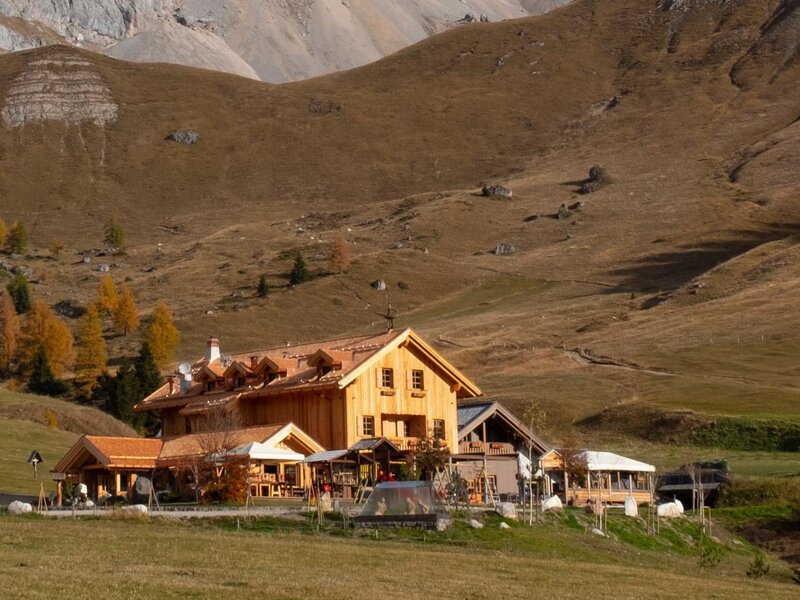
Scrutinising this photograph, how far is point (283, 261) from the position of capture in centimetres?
18838

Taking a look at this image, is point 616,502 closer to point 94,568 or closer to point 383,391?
point 383,391

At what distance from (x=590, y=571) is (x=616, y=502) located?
25.9m

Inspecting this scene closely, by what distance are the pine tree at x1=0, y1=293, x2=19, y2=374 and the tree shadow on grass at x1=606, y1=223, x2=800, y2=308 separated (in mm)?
68987

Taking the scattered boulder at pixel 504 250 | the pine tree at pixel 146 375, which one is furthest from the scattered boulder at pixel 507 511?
the scattered boulder at pixel 504 250

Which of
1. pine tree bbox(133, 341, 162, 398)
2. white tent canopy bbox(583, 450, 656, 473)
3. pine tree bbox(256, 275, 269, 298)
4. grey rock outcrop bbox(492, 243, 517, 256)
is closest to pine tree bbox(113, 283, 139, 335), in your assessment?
pine tree bbox(256, 275, 269, 298)

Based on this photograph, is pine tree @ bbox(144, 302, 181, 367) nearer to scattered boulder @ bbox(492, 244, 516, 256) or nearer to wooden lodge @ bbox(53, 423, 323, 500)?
scattered boulder @ bbox(492, 244, 516, 256)

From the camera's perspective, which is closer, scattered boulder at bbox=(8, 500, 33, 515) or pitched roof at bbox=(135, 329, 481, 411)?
scattered boulder at bbox=(8, 500, 33, 515)

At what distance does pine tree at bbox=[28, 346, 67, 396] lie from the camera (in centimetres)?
12606

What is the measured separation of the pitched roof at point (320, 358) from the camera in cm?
5472

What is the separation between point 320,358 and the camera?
5509 centimetres

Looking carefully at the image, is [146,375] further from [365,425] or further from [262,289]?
[365,425]

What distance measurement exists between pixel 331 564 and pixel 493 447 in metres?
32.0

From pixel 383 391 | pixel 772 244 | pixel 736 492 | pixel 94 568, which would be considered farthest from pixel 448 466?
pixel 772 244

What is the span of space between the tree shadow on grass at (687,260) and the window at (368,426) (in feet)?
359
